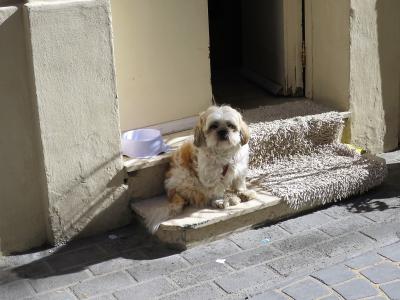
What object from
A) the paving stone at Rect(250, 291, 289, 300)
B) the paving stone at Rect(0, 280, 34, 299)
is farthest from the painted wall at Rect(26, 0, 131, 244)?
the paving stone at Rect(250, 291, 289, 300)

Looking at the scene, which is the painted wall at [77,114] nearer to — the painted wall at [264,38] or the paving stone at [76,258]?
the paving stone at [76,258]

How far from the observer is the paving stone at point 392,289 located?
4391 millimetres

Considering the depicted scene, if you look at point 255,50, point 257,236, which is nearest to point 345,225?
point 257,236

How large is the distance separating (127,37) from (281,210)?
172 cm

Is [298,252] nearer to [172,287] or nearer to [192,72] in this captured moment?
[172,287]

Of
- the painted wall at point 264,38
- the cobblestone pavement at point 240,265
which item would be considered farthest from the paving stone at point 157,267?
the painted wall at point 264,38

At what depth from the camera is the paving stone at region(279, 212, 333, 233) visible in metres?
5.34

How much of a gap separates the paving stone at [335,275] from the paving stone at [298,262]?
10cm

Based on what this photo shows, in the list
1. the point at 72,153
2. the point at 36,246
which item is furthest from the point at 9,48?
the point at 36,246

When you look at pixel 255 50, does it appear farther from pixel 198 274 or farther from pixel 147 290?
pixel 147 290

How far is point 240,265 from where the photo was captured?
4.84m

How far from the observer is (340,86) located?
6.23 meters

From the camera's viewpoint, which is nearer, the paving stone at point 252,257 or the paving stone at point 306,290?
the paving stone at point 306,290

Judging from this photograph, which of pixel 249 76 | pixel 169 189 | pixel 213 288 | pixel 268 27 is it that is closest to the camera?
pixel 213 288
